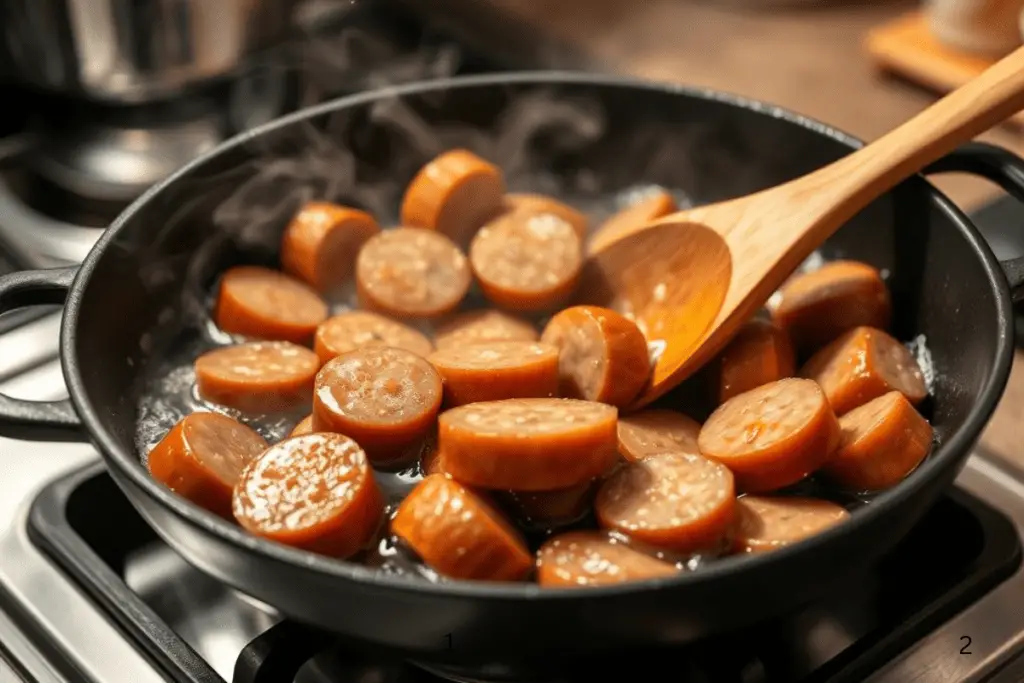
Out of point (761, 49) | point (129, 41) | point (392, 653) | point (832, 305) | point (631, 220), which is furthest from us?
point (761, 49)

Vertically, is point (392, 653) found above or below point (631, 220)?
below

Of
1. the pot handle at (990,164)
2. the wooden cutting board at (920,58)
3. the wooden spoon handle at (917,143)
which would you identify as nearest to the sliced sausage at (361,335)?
the wooden spoon handle at (917,143)

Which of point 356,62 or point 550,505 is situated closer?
point 550,505

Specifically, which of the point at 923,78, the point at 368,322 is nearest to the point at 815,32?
the point at 923,78

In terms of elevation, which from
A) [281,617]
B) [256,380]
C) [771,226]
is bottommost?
[281,617]

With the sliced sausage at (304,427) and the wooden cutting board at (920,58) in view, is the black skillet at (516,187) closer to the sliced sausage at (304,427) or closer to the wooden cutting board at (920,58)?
the sliced sausage at (304,427)

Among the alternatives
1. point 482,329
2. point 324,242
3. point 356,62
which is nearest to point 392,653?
point 482,329

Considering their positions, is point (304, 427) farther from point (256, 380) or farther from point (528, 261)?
point (528, 261)

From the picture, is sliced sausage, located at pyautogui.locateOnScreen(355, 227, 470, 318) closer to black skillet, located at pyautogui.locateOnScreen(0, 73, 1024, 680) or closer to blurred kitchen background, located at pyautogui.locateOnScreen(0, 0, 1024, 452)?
black skillet, located at pyautogui.locateOnScreen(0, 73, 1024, 680)

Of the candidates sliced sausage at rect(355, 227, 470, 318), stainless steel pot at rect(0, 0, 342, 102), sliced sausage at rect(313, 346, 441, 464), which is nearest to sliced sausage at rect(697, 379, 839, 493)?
sliced sausage at rect(313, 346, 441, 464)

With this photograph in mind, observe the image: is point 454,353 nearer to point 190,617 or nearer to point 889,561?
point 190,617
